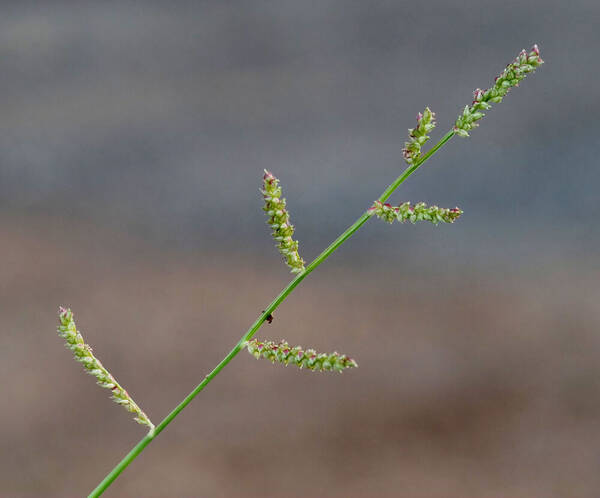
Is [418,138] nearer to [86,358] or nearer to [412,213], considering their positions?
[412,213]

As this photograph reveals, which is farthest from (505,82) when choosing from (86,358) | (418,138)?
(86,358)

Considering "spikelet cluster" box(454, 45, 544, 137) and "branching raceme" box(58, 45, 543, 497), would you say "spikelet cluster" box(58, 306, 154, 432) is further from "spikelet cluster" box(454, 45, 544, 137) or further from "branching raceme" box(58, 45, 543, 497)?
"spikelet cluster" box(454, 45, 544, 137)

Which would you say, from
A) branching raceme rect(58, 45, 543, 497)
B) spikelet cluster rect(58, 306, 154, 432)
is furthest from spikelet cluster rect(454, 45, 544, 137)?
spikelet cluster rect(58, 306, 154, 432)

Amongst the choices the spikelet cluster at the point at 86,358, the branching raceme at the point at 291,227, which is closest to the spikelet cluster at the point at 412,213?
the branching raceme at the point at 291,227

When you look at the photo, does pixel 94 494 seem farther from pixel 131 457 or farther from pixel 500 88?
pixel 500 88

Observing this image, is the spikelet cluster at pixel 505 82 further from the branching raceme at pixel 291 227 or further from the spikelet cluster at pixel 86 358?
the spikelet cluster at pixel 86 358

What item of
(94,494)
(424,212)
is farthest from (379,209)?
(94,494)

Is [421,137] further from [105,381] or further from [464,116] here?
[105,381]

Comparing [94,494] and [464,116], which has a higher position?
[464,116]
